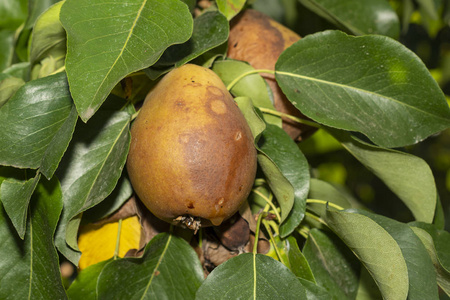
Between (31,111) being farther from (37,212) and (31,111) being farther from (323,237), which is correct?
(323,237)

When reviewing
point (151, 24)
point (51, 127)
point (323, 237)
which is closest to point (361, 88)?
point (323, 237)

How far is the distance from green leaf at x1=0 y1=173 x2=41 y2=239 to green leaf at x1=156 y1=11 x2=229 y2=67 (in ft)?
0.95

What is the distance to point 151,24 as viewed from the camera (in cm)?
76

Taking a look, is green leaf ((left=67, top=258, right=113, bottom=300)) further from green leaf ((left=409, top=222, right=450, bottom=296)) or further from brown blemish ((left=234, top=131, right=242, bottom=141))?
green leaf ((left=409, top=222, right=450, bottom=296))

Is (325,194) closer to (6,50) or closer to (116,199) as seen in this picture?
(116,199)

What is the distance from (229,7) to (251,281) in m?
0.53

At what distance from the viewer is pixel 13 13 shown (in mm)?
1292

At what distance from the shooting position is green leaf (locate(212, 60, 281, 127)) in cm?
93

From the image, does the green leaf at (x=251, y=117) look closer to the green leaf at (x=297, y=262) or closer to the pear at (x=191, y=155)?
the pear at (x=191, y=155)

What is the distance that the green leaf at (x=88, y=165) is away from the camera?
80 cm

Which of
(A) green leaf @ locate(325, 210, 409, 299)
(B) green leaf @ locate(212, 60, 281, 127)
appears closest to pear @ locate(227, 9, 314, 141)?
(B) green leaf @ locate(212, 60, 281, 127)

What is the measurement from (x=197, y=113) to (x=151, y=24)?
15cm

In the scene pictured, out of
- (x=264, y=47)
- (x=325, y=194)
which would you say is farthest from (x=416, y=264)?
(x=264, y=47)

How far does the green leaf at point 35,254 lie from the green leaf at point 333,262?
444 millimetres
